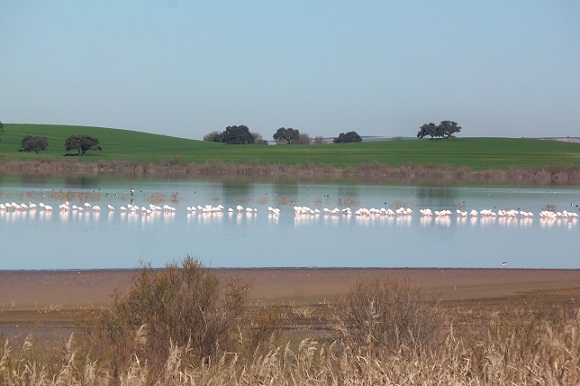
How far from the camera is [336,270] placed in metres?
19.2

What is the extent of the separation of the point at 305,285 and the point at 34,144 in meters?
83.9

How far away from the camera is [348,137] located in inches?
5246

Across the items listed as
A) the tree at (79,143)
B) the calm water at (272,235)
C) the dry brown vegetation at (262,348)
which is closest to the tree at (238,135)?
the tree at (79,143)

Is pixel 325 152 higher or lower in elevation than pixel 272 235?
higher

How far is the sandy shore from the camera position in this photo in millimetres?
14951

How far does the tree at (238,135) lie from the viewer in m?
124

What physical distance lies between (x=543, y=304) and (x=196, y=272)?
748 centimetres

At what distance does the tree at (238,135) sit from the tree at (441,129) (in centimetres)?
2501

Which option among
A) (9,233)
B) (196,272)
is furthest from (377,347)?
(9,233)

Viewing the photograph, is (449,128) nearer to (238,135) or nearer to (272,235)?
(238,135)

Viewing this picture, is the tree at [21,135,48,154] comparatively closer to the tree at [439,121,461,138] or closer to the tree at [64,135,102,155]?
the tree at [64,135,102,155]

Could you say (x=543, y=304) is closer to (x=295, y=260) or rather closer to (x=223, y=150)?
(x=295, y=260)

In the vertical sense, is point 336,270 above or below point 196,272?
below

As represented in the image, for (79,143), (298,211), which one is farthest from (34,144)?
(298,211)
